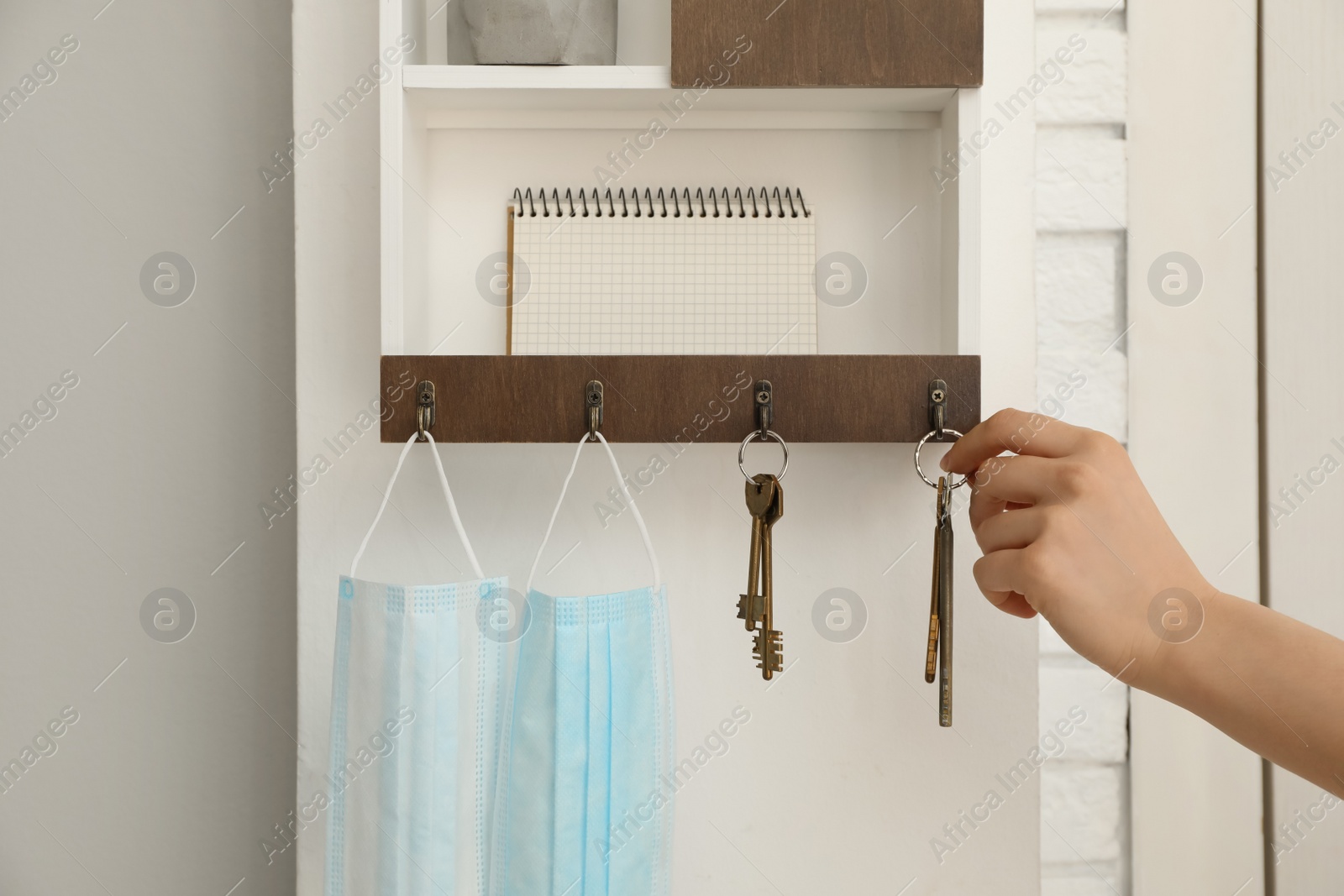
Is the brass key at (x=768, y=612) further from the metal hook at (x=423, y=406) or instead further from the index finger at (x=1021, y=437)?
the metal hook at (x=423, y=406)

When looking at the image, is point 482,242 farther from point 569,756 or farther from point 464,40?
point 569,756

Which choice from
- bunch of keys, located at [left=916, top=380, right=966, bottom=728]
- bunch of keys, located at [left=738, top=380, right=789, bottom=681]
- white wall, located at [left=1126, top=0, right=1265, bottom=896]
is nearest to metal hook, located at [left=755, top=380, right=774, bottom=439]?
bunch of keys, located at [left=738, top=380, right=789, bottom=681]

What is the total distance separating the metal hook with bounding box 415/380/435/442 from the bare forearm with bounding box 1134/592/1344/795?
1.61 ft

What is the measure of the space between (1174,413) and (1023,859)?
1.30ft

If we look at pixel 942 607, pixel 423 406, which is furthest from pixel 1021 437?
pixel 423 406

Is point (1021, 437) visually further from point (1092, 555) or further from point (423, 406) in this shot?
A: point (423, 406)

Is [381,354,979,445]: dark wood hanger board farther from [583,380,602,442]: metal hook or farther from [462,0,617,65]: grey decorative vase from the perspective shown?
[462,0,617,65]: grey decorative vase

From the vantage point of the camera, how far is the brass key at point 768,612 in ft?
1.98

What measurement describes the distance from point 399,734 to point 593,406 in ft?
0.81

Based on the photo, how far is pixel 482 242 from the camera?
0.69 metres

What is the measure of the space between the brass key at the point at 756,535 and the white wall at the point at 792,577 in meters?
0.08

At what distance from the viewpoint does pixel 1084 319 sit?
2.44 ft

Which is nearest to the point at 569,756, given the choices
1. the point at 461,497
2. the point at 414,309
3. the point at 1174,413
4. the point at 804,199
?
the point at 461,497

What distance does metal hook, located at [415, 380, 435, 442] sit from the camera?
59 cm
